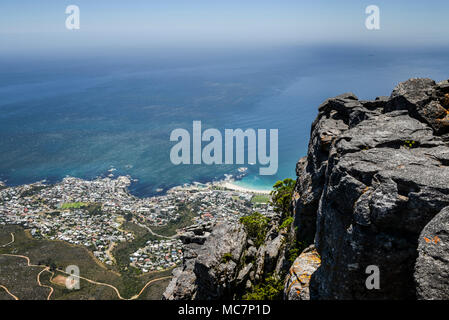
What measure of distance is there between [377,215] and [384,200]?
45cm

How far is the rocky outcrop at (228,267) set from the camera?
15.7m

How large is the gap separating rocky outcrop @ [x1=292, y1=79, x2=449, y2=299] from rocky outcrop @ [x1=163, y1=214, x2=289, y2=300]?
659 cm

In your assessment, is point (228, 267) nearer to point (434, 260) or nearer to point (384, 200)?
point (384, 200)

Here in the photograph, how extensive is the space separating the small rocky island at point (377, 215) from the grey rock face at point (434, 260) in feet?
0.06

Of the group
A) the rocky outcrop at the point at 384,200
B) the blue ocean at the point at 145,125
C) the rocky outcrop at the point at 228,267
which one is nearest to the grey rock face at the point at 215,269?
the rocky outcrop at the point at 228,267

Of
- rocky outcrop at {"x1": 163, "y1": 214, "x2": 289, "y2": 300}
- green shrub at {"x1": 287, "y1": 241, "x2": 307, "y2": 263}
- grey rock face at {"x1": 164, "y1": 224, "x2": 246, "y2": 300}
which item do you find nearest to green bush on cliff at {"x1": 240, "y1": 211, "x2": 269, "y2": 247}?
rocky outcrop at {"x1": 163, "y1": 214, "x2": 289, "y2": 300}

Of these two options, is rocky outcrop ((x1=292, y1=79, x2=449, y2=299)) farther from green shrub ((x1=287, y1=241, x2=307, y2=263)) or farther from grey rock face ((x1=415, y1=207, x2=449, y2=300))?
green shrub ((x1=287, y1=241, x2=307, y2=263))

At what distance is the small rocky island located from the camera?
6.88 m

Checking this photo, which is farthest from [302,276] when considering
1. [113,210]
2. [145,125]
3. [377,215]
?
[145,125]

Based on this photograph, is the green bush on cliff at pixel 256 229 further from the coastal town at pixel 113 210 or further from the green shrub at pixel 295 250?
the coastal town at pixel 113 210

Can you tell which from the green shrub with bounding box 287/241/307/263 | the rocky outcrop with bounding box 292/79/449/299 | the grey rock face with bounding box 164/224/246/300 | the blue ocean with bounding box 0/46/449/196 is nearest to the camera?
the rocky outcrop with bounding box 292/79/449/299

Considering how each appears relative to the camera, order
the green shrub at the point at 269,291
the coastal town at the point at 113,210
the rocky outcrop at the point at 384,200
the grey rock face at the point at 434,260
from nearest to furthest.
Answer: the grey rock face at the point at 434,260, the rocky outcrop at the point at 384,200, the green shrub at the point at 269,291, the coastal town at the point at 113,210

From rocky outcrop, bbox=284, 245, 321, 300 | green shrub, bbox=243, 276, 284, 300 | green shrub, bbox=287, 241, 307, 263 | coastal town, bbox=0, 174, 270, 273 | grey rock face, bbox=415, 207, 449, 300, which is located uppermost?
grey rock face, bbox=415, 207, 449, 300

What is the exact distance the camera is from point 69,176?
90375mm
